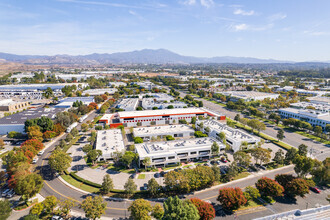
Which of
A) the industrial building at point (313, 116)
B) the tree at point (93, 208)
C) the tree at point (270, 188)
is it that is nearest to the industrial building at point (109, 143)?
the tree at point (93, 208)

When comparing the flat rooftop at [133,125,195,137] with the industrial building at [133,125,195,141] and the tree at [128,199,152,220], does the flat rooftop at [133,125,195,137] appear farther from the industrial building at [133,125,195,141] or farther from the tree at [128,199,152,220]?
the tree at [128,199,152,220]

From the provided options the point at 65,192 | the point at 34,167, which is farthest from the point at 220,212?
the point at 34,167

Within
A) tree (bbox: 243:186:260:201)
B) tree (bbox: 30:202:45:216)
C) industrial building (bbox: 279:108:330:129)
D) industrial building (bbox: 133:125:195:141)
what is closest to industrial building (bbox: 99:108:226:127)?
industrial building (bbox: 133:125:195:141)

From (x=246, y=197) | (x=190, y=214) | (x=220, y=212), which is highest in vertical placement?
(x=190, y=214)

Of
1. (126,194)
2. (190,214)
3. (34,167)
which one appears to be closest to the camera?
(190,214)

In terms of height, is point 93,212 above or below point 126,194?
above

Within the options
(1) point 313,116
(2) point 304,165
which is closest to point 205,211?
(2) point 304,165

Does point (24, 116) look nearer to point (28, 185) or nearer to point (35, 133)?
point (35, 133)

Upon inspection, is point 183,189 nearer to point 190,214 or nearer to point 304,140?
point 190,214
